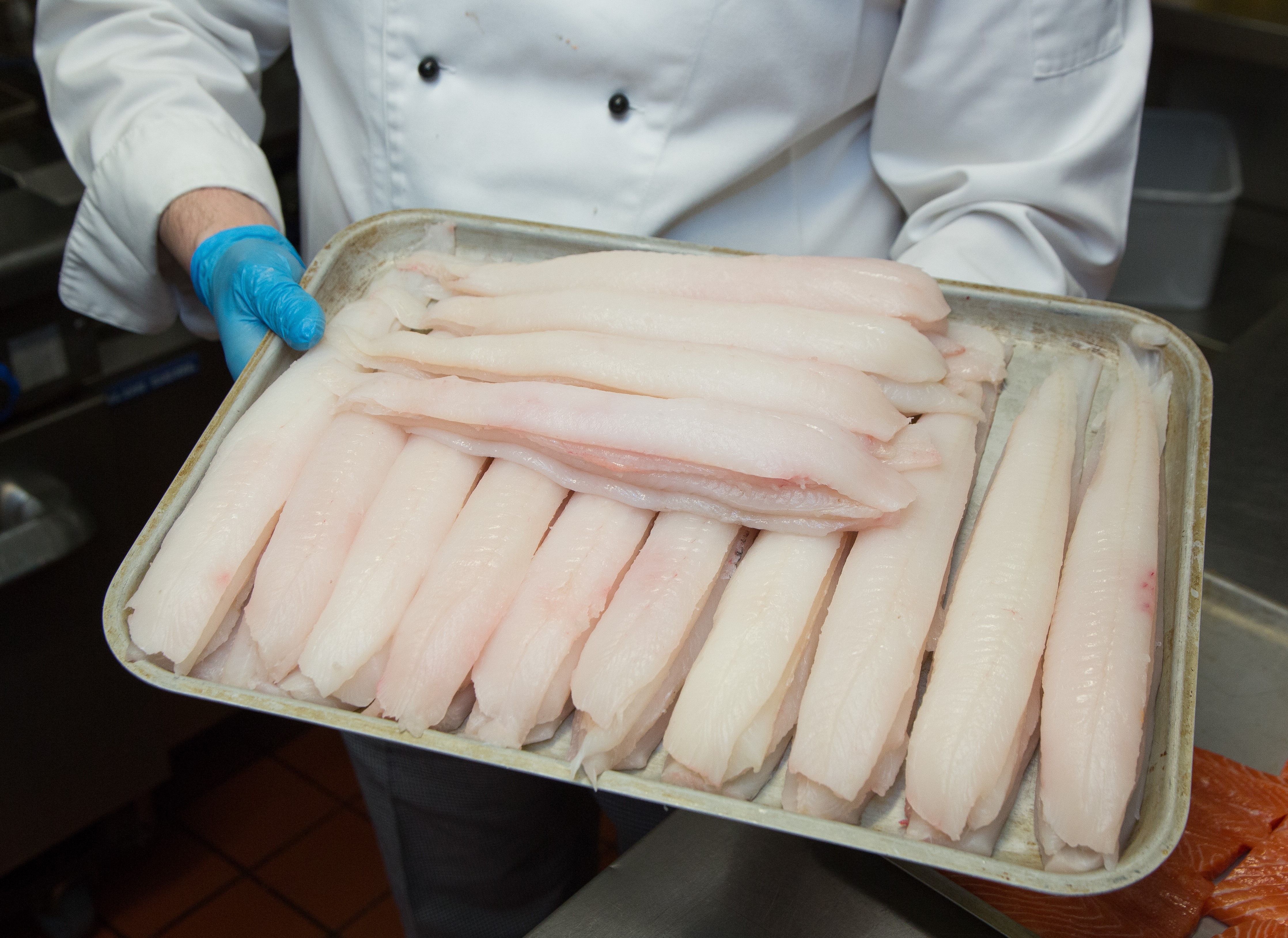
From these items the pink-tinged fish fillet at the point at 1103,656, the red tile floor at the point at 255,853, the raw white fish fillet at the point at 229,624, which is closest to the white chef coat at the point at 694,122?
the pink-tinged fish fillet at the point at 1103,656

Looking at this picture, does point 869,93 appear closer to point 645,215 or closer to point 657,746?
point 645,215

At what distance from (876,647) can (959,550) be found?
24 centimetres

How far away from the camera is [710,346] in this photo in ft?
4.51

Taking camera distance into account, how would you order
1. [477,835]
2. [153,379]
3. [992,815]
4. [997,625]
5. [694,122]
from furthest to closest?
1. [153,379]
2. [477,835]
3. [694,122]
4. [997,625]
5. [992,815]

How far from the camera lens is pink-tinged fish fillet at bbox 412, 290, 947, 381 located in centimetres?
135

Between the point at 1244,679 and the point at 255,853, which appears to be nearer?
the point at 1244,679

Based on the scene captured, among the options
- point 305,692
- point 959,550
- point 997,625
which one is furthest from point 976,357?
point 305,692

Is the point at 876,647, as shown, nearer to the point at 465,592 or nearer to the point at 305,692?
the point at 465,592

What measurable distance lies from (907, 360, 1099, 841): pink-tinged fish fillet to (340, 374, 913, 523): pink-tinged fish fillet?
133 mm

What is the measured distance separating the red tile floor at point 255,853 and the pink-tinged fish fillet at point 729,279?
6.22ft

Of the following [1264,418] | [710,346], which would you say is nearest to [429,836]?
[710,346]

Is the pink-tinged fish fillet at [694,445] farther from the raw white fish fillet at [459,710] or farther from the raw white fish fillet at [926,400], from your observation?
the raw white fish fillet at [459,710]

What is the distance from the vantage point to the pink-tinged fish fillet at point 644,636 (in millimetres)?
1069

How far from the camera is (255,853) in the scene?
2912mm
